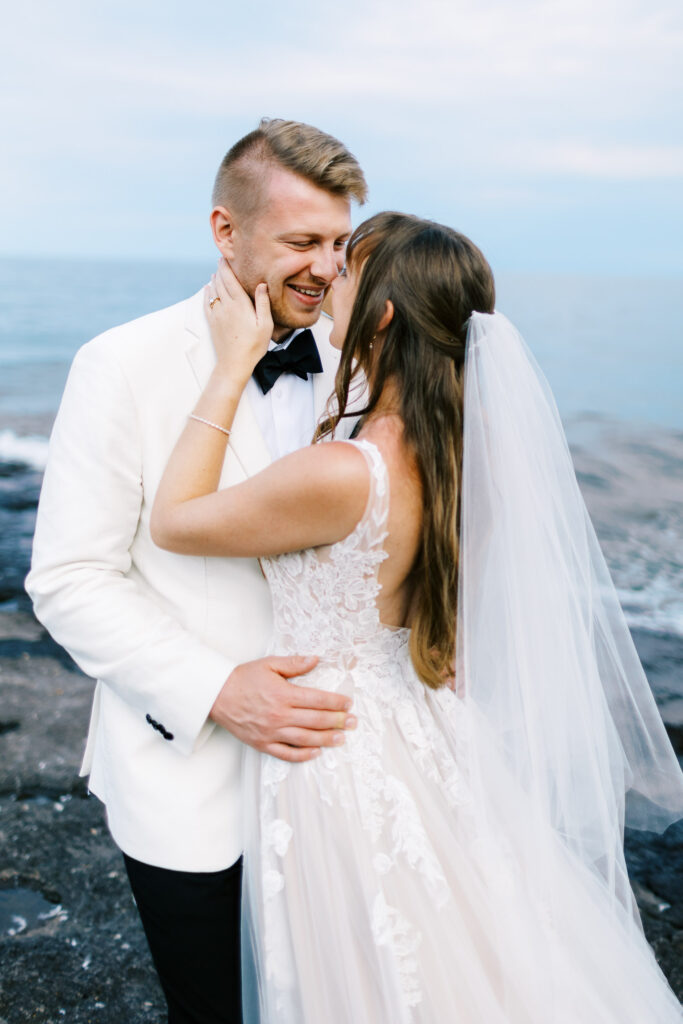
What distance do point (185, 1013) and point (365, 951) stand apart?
2.87ft

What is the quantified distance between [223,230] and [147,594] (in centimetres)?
117

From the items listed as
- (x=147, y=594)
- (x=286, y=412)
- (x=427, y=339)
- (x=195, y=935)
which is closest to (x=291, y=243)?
Result: (x=286, y=412)

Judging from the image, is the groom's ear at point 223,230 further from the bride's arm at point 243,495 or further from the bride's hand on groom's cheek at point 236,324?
the bride's arm at point 243,495

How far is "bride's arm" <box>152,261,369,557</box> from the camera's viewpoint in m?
1.92

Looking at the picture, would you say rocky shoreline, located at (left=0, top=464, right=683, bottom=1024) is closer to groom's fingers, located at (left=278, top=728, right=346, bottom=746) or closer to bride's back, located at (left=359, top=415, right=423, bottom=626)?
groom's fingers, located at (left=278, top=728, right=346, bottom=746)

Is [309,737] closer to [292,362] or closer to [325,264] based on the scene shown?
[292,362]

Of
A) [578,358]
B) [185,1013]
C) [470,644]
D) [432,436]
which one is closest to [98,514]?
[432,436]

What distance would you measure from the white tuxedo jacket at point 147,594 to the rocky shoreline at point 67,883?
1.36 metres

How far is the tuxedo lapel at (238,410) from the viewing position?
2.30 m

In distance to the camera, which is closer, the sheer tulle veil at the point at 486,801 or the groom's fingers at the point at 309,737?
the sheer tulle veil at the point at 486,801

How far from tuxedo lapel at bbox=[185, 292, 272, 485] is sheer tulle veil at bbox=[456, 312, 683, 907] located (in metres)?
0.57

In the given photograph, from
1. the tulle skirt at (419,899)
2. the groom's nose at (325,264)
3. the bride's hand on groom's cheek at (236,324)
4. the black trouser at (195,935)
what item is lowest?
the black trouser at (195,935)

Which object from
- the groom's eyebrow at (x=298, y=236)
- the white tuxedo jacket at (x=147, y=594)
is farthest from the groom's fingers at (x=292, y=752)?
the groom's eyebrow at (x=298, y=236)

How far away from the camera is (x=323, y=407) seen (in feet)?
8.80
